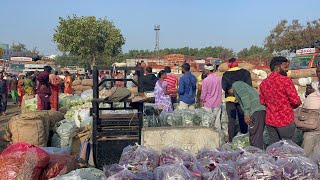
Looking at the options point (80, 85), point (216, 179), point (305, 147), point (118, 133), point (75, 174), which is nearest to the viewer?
point (216, 179)

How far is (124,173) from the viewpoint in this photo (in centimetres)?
333

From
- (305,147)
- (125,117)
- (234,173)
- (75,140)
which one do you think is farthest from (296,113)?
(75,140)

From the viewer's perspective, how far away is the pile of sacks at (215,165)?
10.9ft

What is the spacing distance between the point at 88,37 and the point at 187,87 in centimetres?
2639

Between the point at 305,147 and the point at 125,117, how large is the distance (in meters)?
2.43

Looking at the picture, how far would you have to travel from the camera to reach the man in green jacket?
17.1 ft

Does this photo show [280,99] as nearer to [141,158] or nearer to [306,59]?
[141,158]

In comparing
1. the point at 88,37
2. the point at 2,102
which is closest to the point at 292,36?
the point at 88,37

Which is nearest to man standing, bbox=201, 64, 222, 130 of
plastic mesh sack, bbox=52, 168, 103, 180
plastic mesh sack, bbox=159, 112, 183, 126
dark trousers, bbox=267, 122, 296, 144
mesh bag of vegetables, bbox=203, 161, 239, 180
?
plastic mesh sack, bbox=159, 112, 183, 126

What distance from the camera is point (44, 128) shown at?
6707mm

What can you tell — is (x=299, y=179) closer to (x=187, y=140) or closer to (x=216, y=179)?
(x=216, y=179)

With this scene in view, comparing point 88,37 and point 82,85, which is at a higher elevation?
point 88,37

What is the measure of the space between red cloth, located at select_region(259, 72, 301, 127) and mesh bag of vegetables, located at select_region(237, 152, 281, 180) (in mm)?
1336

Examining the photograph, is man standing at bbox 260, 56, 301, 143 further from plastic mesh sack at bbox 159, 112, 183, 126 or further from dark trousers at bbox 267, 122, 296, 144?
plastic mesh sack at bbox 159, 112, 183, 126
